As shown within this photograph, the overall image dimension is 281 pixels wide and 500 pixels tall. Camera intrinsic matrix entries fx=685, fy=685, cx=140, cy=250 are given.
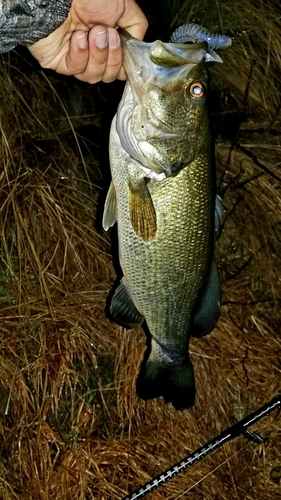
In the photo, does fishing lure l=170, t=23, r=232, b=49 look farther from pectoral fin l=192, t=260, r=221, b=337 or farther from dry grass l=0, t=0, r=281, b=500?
dry grass l=0, t=0, r=281, b=500

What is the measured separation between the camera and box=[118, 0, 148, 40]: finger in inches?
84.5

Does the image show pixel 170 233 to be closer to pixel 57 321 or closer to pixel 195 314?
pixel 195 314

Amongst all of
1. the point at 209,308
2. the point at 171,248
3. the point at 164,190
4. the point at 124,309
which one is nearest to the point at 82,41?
the point at 164,190

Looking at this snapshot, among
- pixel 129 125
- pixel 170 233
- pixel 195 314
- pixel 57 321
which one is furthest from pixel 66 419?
pixel 129 125

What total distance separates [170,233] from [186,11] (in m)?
2.14

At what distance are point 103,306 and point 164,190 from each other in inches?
51.1

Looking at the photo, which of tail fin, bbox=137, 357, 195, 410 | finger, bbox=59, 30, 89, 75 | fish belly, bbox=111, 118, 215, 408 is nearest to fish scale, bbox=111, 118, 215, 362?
fish belly, bbox=111, 118, 215, 408

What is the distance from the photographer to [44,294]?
3166 millimetres

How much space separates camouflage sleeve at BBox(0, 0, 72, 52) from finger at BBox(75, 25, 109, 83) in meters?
0.11

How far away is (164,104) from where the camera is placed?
2029mm

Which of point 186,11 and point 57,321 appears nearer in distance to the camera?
point 57,321

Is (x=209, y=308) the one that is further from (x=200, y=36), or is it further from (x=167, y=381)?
(x=200, y=36)

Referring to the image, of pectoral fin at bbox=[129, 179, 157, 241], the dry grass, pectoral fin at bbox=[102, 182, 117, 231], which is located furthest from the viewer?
the dry grass

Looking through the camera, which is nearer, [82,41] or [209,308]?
[82,41]
